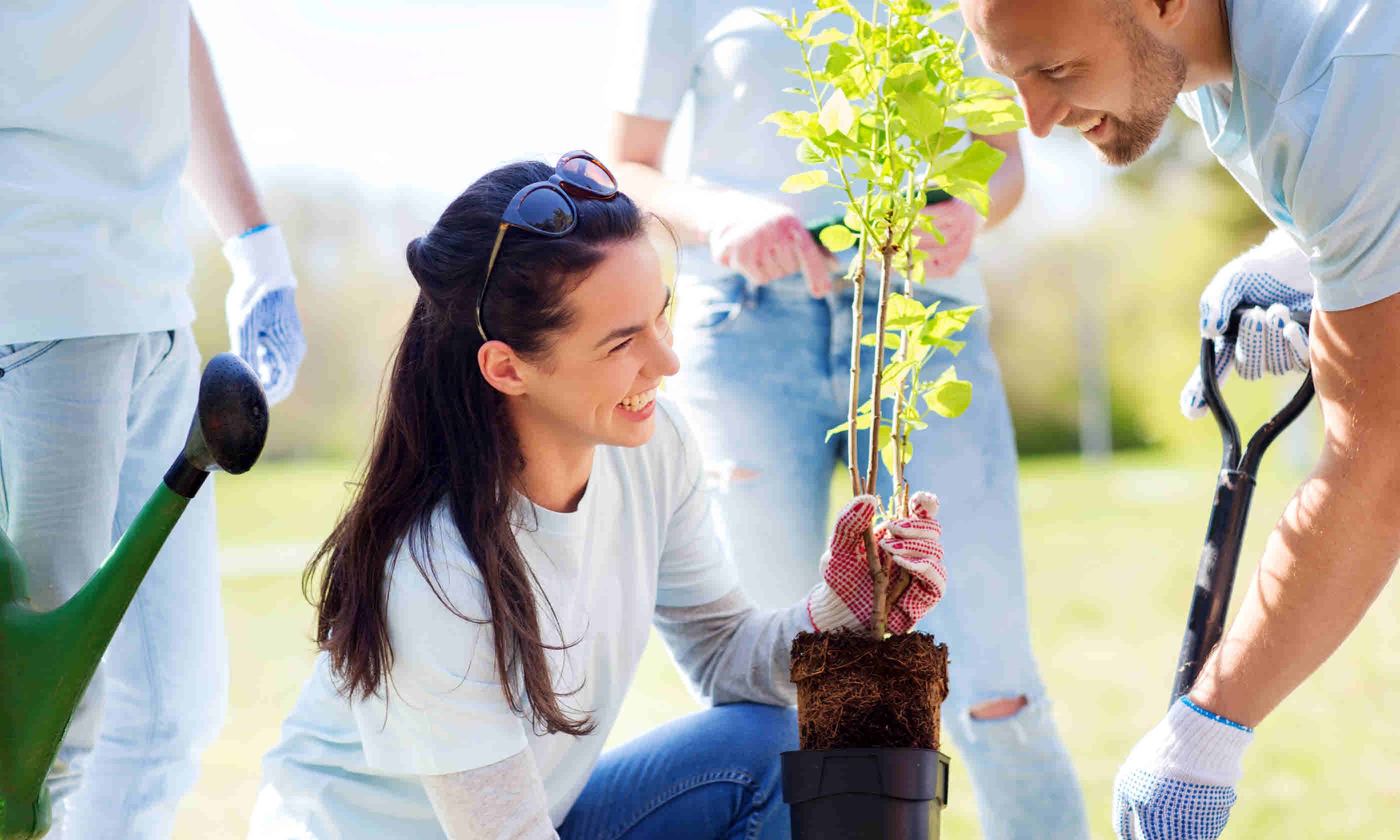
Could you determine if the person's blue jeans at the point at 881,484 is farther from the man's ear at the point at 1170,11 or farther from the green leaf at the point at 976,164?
the man's ear at the point at 1170,11

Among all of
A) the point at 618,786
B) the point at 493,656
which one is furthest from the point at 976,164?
the point at 618,786

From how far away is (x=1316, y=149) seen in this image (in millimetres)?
1170

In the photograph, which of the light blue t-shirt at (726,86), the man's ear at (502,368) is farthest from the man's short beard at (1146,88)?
the man's ear at (502,368)

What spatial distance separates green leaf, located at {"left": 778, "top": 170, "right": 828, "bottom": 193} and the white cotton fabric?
0.33m

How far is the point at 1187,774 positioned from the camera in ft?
4.14

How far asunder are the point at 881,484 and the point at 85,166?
1159mm

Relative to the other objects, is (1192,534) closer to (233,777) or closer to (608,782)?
(233,777)

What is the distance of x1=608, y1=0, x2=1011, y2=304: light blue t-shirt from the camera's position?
1.79 m

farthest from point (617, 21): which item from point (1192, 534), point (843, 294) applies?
point (1192, 534)

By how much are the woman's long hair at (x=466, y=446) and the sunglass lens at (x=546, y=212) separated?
0.04 ft

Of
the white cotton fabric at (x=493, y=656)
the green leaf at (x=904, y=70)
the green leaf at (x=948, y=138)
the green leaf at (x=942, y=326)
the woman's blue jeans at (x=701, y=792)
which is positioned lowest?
the woman's blue jeans at (x=701, y=792)

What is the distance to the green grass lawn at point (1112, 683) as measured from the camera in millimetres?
2857

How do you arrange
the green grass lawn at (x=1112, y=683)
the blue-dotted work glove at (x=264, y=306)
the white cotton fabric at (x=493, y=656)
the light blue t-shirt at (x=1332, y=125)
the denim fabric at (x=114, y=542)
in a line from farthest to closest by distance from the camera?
1. the green grass lawn at (x=1112, y=683)
2. the blue-dotted work glove at (x=264, y=306)
3. the denim fabric at (x=114, y=542)
4. the white cotton fabric at (x=493, y=656)
5. the light blue t-shirt at (x=1332, y=125)

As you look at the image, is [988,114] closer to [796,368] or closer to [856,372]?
[856,372]
